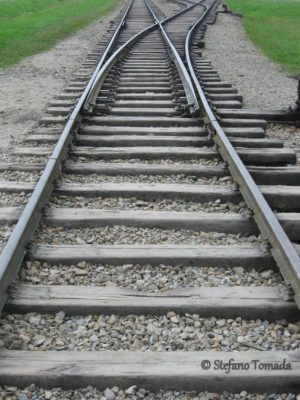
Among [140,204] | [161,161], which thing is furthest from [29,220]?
[161,161]

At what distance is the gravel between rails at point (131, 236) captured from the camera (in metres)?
3.52

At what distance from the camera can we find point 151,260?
3262 mm

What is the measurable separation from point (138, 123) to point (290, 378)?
4126mm

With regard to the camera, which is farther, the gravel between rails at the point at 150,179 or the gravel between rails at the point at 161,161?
the gravel between rails at the point at 161,161

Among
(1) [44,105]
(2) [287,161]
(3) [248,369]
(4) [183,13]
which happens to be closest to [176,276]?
(3) [248,369]

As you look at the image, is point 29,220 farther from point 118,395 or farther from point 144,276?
point 118,395

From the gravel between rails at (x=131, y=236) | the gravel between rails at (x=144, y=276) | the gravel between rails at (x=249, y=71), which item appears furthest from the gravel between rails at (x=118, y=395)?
the gravel between rails at (x=249, y=71)

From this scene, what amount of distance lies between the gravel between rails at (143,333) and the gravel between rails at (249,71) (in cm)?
542

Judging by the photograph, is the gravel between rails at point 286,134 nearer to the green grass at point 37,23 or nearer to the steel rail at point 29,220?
the steel rail at point 29,220

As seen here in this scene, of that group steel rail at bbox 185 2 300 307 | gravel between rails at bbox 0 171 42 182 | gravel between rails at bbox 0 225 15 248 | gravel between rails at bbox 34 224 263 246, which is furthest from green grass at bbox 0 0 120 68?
gravel between rails at bbox 34 224 263 246

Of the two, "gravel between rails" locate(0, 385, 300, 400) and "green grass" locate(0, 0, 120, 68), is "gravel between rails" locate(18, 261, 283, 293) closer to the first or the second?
"gravel between rails" locate(0, 385, 300, 400)

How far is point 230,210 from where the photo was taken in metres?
3.97

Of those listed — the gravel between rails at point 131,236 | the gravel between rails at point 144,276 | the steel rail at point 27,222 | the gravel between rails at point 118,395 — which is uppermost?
the steel rail at point 27,222

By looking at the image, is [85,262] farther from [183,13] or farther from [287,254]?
[183,13]
